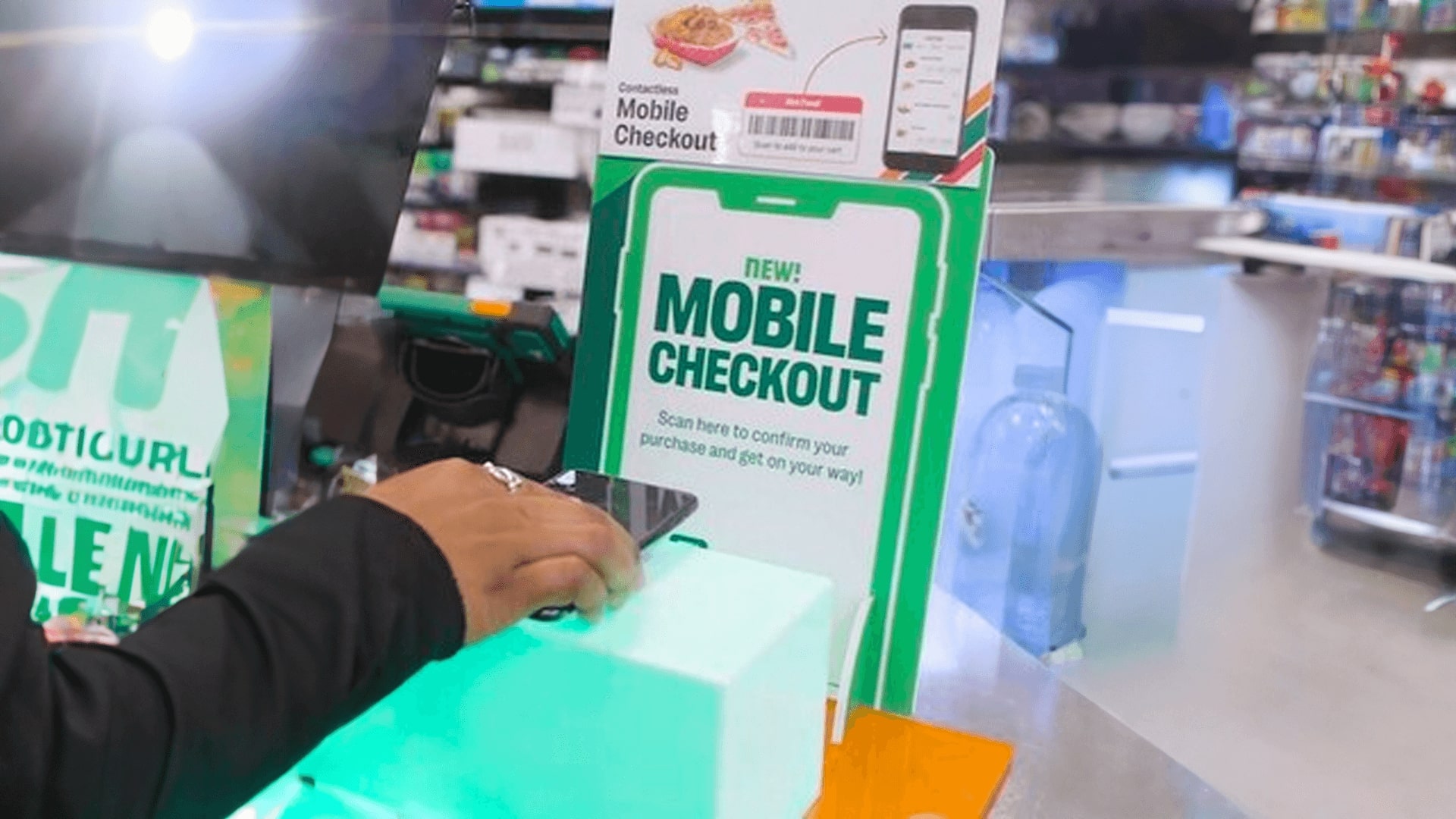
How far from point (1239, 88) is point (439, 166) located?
2.90 metres

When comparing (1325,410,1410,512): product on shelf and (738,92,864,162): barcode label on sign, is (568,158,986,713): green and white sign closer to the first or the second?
(738,92,864,162): barcode label on sign

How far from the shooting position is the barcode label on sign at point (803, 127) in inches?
42.2

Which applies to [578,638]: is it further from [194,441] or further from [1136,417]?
[1136,417]

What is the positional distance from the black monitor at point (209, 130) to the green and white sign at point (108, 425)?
0.43m

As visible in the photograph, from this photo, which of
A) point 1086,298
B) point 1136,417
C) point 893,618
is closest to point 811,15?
point 893,618

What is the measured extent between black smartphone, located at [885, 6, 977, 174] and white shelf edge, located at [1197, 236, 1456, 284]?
277 centimetres

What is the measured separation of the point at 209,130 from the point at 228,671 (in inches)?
50.6

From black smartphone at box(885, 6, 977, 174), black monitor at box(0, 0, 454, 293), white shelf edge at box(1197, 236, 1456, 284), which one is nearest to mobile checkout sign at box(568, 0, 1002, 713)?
black smartphone at box(885, 6, 977, 174)

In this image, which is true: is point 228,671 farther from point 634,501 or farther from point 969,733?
point 969,733

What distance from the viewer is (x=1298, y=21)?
178 inches

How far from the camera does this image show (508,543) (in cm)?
71

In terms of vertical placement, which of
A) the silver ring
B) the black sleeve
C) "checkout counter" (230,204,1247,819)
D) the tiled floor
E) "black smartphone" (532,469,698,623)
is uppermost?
the silver ring

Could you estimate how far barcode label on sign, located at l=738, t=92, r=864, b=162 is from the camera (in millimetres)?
1071

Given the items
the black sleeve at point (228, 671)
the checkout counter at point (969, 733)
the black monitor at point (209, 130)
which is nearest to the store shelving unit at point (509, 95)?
the black monitor at point (209, 130)
